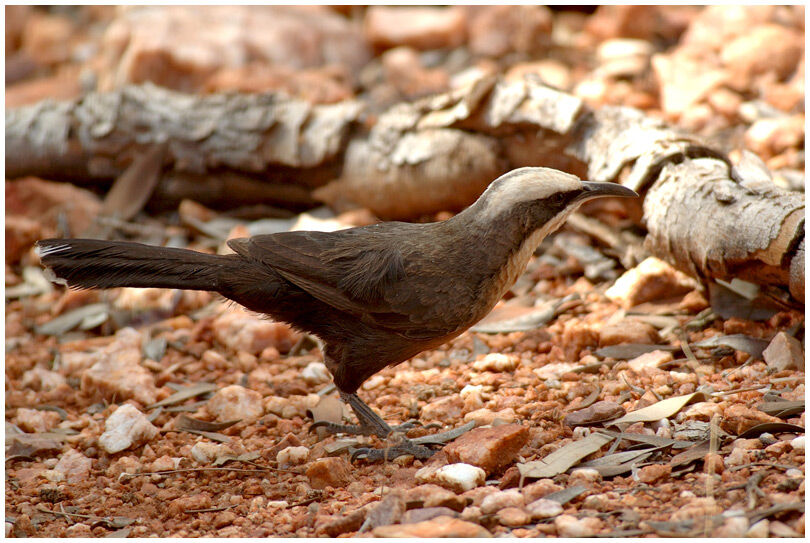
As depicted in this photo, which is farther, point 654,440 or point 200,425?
point 200,425

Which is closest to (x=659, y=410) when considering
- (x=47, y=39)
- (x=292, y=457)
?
(x=292, y=457)

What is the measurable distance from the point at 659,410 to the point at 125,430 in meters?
2.48

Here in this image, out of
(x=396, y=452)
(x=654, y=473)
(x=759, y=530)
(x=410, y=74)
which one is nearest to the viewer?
(x=759, y=530)

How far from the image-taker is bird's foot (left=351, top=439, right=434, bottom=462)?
3.63 m

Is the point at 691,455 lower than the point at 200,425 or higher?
higher

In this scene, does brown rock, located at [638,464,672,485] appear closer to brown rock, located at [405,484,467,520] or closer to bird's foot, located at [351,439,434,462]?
brown rock, located at [405,484,467,520]

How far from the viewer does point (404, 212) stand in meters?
6.20

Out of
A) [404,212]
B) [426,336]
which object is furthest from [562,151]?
[426,336]

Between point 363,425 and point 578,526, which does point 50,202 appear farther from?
point 578,526

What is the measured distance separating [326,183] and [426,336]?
9.35 ft

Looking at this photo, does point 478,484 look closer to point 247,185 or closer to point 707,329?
point 707,329

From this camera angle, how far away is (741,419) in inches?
128

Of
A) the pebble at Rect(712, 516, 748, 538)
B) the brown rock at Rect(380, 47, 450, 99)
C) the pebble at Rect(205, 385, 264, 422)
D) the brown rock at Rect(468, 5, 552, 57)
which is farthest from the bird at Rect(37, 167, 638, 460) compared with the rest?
the brown rock at Rect(468, 5, 552, 57)

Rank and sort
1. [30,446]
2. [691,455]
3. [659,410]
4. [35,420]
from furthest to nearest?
[35,420]
[30,446]
[659,410]
[691,455]
